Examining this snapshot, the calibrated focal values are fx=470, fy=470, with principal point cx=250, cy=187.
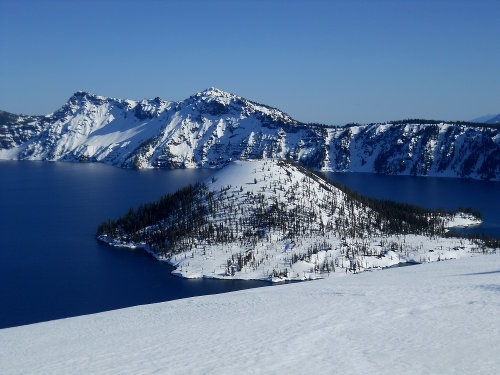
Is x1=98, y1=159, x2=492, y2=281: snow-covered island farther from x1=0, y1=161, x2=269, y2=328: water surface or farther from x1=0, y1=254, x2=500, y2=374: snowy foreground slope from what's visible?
x1=0, y1=254, x2=500, y2=374: snowy foreground slope

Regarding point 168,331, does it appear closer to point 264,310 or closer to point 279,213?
point 264,310

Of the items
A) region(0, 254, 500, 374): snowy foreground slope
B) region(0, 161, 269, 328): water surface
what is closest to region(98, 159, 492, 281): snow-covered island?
region(0, 161, 269, 328): water surface

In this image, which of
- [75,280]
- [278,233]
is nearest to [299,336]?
[75,280]

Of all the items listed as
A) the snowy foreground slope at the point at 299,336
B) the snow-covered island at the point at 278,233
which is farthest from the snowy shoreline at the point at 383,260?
the snowy foreground slope at the point at 299,336

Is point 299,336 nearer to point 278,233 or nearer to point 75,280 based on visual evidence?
point 75,280

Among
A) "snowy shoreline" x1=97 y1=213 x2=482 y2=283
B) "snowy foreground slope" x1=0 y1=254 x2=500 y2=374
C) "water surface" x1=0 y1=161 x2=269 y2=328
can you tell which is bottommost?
"water surface" x1=0 y1=161 x2=269 y2=328

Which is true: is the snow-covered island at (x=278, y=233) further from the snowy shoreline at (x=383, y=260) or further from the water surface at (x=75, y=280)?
the water surface at (x=75, y=280)
